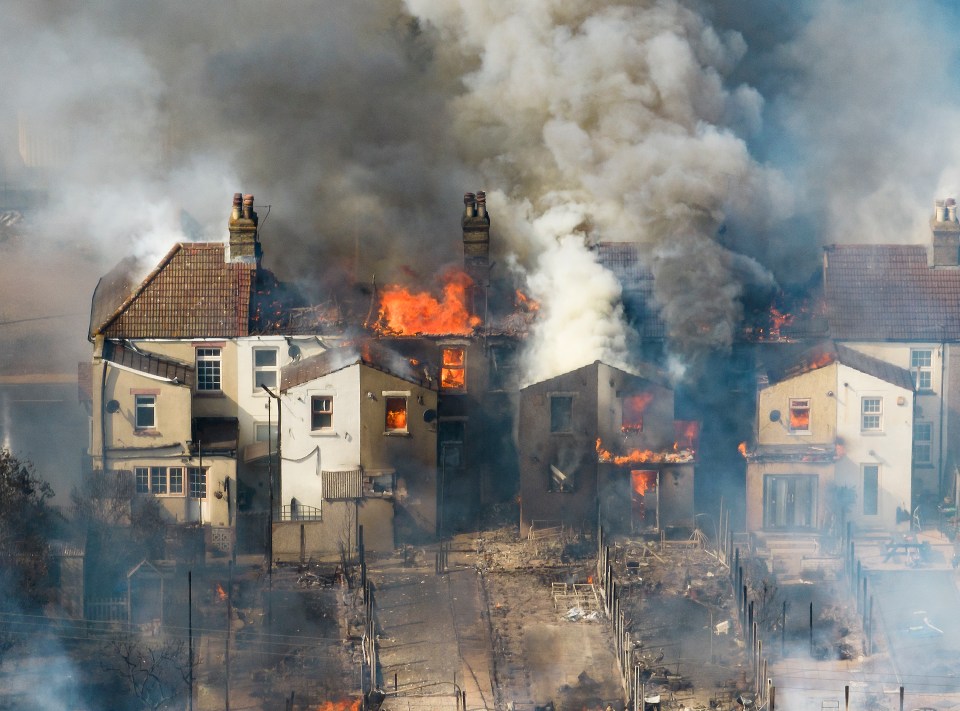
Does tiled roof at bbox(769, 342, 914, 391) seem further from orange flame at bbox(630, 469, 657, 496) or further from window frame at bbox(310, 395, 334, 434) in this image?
window frame at bbox(310, 395, 334, 434)

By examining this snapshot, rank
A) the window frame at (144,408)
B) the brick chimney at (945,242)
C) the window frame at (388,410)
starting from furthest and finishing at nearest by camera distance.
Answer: the brick chimney at (945,242)
the window frame at (144,408)
the window frame at (388,410)

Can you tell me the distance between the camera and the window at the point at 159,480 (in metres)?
43.9

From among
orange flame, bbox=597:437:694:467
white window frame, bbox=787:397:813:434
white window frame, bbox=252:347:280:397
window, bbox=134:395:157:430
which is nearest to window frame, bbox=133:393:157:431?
window, bbox=134:395:157:430

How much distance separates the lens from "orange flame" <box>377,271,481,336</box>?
46281 mm

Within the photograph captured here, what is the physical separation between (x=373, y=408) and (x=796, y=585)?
1019cm

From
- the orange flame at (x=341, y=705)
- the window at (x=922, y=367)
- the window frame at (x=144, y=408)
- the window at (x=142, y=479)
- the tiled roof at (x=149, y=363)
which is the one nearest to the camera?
the orange flame at (x=341, y=705)

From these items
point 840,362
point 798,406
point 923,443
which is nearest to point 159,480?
point 798,406

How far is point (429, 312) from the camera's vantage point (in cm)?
4662

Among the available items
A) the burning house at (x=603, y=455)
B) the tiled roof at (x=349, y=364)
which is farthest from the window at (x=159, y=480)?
the burning house at (x=603, y=455)

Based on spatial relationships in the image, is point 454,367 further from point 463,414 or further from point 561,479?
point 561,479

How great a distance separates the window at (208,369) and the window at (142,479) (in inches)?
109

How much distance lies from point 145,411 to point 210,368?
2.38m

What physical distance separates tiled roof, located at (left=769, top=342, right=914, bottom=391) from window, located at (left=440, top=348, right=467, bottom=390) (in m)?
7.34

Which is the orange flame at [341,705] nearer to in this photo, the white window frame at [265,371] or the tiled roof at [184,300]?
the white window frame at [265,371]
